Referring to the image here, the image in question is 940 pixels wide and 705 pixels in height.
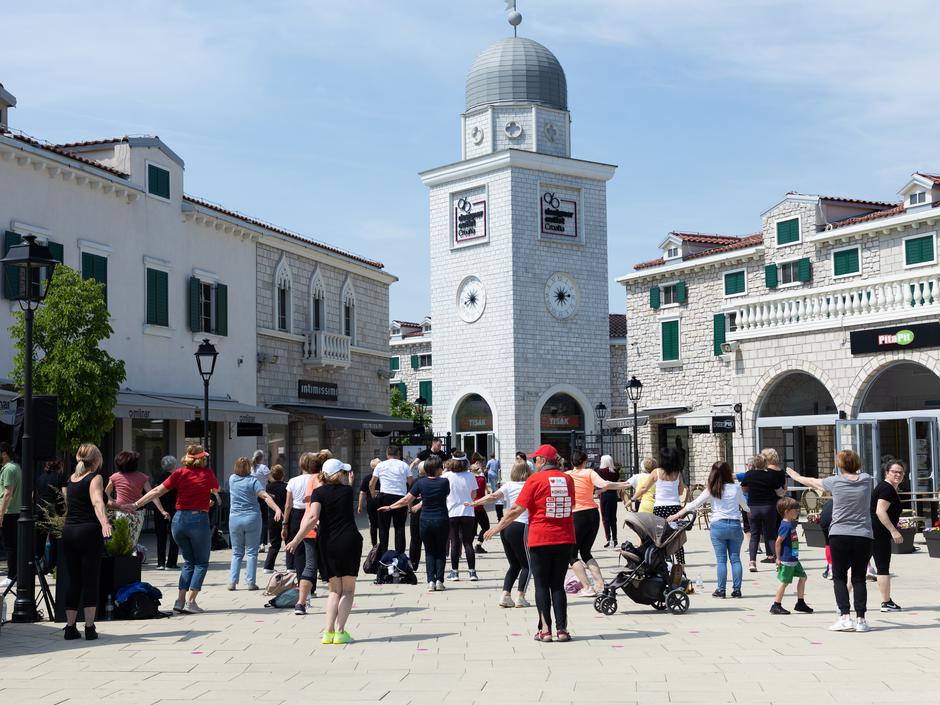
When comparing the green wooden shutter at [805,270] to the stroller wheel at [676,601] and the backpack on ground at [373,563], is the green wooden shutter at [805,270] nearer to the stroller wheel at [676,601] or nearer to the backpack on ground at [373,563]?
the backpack on ground at [373,563]

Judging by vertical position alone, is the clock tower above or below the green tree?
above

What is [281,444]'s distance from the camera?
32.4m

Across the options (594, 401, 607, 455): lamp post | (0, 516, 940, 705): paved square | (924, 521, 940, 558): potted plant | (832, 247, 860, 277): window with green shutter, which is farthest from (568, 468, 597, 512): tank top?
(594, 401, 607, 455): lamp post

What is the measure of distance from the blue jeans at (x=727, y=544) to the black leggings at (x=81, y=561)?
21.9ft

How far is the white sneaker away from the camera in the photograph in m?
10.7

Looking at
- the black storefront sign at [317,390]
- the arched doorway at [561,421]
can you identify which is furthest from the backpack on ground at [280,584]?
the arched doorway at [561,421]

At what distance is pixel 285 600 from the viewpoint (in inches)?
521

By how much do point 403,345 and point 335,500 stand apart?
59052 mm

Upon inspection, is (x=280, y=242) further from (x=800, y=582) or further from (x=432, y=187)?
(x=800, y=582)

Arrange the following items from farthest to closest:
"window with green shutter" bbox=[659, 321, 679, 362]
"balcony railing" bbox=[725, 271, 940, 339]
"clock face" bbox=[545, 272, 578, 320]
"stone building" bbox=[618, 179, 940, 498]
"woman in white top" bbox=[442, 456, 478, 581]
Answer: "clock face" bbox=[545, 272, 578, 320], "window with green shutter" bbox=[659, 321, 679, 362], "stone building" bbox=[618, 179, 940, 498], "balcony railing" bbox=[725, 271, 940, 339], "woman in white top" bbox=[442, 456, 478, 581]

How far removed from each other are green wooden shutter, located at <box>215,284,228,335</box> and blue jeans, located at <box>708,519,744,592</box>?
18514mm

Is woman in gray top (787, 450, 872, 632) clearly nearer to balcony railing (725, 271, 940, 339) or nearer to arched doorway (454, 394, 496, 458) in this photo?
balcony railing (725, 271, 940, 339)

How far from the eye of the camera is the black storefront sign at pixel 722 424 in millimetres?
31000

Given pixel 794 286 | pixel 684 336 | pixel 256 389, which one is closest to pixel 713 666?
pixel 256 389
